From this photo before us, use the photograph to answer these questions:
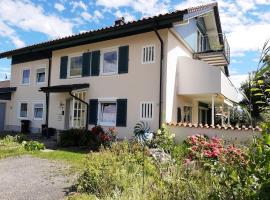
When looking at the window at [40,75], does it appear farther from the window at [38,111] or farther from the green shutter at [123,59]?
the green shutter at [123,59]

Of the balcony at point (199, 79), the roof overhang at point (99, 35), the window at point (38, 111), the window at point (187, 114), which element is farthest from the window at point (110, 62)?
the window at point (38, 111)

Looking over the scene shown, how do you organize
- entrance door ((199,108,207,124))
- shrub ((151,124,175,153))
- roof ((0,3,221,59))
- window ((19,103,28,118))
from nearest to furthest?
shrub ((151,124,175,153)) < roof ((0,3,221,59)) < entrance door ((199,108,207,124)) < window ((19,103,28,118))

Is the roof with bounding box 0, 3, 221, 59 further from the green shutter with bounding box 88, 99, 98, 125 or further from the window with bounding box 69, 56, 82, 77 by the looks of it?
the green shutter with bounding box 88, 99, 98, 125

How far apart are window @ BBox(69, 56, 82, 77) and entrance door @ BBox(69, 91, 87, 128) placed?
4.74 ft

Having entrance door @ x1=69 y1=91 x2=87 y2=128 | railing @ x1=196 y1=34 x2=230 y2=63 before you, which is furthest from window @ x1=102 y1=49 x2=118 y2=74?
railing @ x1=196 y1=34 x2=230 y2=63

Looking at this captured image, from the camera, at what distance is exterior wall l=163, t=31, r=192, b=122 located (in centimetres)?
1527

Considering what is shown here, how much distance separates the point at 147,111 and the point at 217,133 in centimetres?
359

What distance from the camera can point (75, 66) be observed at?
1948cm

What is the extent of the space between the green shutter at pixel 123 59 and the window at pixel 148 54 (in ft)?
3.47

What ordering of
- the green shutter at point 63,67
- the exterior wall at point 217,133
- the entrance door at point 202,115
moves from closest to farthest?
the exterior wall at point 217,133
the green shutter at point 63,67
the entrance door at point 202,115

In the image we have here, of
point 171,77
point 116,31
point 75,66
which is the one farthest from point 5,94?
point 171,77

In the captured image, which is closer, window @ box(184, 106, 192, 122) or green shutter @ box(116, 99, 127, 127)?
green shutter @ box(116, 99, 127, 127)

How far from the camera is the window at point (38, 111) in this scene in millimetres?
21397

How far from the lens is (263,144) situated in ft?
11.8
